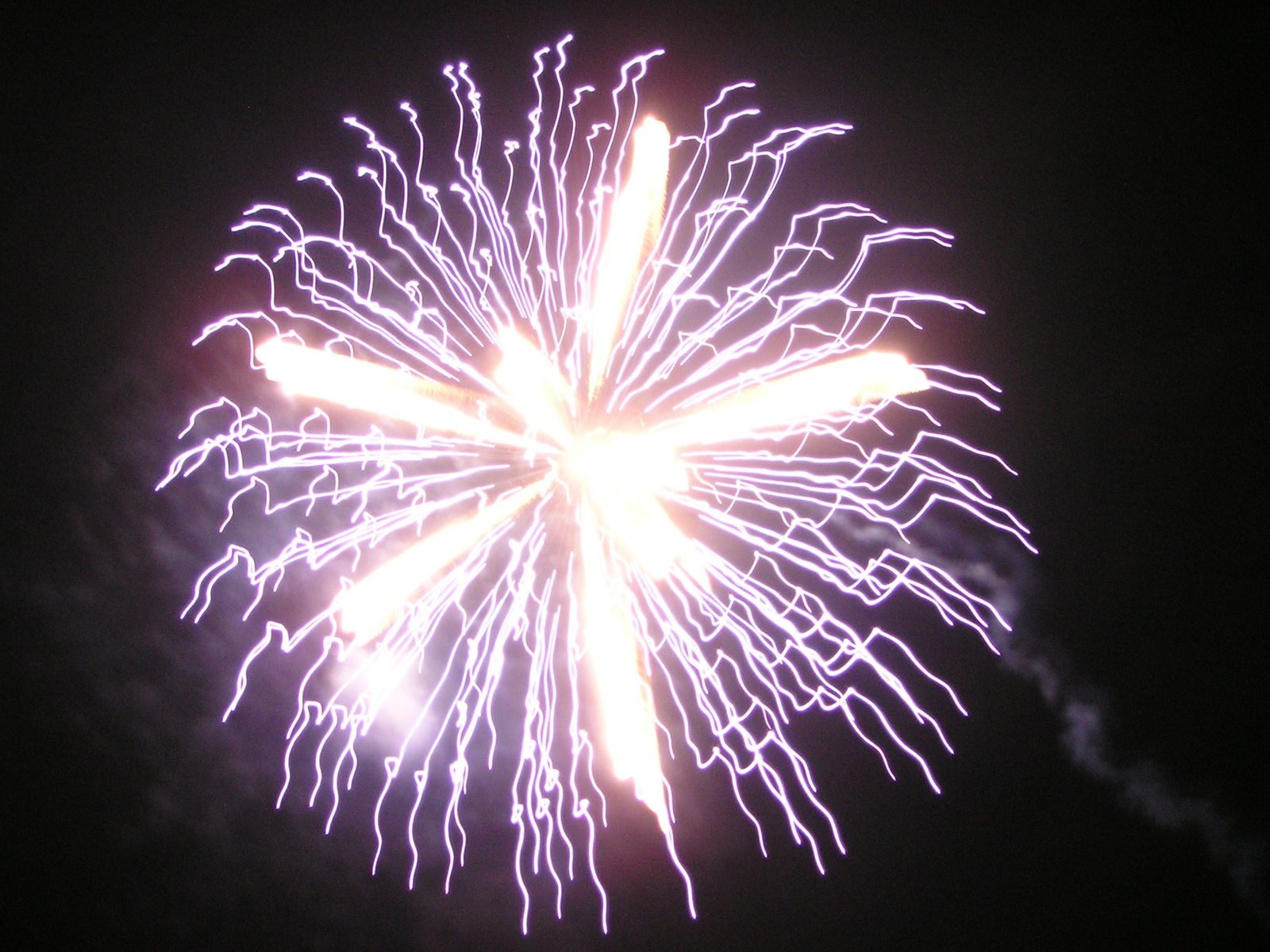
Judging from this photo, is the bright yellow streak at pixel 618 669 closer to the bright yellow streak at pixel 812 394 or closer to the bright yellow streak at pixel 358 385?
the bright yellow streak at pixel 812 394

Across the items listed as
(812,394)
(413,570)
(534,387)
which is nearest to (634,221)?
(534,387)

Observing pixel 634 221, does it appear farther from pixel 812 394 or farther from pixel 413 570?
pixel 413 570

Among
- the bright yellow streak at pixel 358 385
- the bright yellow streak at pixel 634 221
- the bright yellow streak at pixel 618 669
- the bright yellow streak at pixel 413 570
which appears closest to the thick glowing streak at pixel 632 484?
the bright yellow streak at pixel 618 669

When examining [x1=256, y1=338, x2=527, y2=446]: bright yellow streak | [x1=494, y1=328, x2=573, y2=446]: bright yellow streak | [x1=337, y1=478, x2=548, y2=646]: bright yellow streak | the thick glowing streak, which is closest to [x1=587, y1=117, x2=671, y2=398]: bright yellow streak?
[x1=494, y1=328, x2=573, y2=446]: bright yellow streak

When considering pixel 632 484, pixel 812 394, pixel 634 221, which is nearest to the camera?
pixel 634 221

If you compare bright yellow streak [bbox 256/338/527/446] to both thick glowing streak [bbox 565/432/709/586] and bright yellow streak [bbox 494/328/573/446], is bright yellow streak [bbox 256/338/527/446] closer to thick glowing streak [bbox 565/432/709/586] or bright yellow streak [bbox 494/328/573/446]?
bright yellow streak [bbox 494/328/573/446]

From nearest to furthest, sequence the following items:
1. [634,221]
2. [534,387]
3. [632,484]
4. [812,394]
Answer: [634,221] → [812,394] → [534,387] → [632,484]

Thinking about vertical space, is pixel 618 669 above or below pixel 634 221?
below
